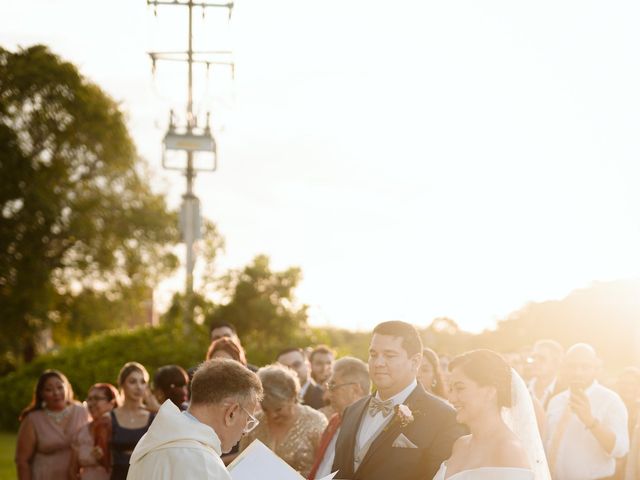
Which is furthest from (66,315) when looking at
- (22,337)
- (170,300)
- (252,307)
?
(252,307)

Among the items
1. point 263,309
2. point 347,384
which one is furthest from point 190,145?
point 347,384

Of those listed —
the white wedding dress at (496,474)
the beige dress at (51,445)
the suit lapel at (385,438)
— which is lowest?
the beige dress at (51,445)

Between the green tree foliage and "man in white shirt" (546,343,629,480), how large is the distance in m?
12.1

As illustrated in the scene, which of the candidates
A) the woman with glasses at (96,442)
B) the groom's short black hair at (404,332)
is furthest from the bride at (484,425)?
the woman with glasses at (96,442)

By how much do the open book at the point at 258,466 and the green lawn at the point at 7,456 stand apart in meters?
15.6

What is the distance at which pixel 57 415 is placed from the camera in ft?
39.3

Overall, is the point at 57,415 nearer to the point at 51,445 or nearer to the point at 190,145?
the point at 51,445

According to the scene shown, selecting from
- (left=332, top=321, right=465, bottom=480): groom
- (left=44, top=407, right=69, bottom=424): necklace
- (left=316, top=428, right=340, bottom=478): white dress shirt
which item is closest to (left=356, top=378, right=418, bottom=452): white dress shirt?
(left=332, top=321, right=465, bottom=480): groom

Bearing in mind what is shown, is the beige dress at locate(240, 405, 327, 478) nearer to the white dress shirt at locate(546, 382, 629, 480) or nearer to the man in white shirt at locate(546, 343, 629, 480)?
the man in white shirt at locate(546, 343, 629, 480)

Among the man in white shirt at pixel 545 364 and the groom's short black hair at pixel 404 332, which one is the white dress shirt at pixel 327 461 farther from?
the man in white shirt at pixel 545 364

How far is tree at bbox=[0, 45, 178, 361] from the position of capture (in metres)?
41.1

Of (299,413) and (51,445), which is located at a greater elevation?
(299,413)

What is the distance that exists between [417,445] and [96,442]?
5272mm

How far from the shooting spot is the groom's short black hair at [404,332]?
659cm
